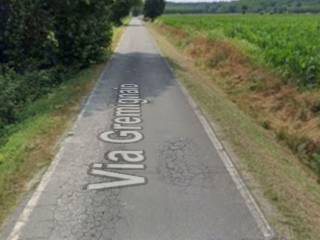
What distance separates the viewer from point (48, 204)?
6359 millimetres

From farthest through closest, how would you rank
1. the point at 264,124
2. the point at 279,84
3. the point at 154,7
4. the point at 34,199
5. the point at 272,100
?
the point at 154,7 → the point at 279,84 → the point at 272,100 → the point at 264,124 → the point at 34,199

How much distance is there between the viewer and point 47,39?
19.2 metres

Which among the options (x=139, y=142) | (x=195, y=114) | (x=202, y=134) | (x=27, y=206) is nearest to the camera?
(x=27, y=206)

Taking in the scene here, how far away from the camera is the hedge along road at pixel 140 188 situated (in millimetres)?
5719

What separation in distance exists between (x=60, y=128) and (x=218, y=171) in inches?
160

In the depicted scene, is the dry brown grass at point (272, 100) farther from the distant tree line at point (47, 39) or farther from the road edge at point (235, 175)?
the distant tree line at point (47, 39)

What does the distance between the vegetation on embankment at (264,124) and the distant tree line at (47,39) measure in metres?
4.23

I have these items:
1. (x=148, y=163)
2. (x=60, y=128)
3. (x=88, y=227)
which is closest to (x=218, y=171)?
(x=148, y=163)

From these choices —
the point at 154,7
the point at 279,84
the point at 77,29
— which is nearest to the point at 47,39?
the point at 77,29

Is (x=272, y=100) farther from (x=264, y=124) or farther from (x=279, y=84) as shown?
(x=264, y=124)

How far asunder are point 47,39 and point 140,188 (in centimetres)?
1364

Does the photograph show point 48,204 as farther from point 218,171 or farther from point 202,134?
point 202,134

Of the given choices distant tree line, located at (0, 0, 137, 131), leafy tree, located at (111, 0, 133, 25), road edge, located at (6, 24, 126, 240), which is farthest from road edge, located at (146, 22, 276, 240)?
leafy tree, located at (111, 0, 133, 25)

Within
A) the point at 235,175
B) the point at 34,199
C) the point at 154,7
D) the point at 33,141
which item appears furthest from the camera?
the point at 154,7
